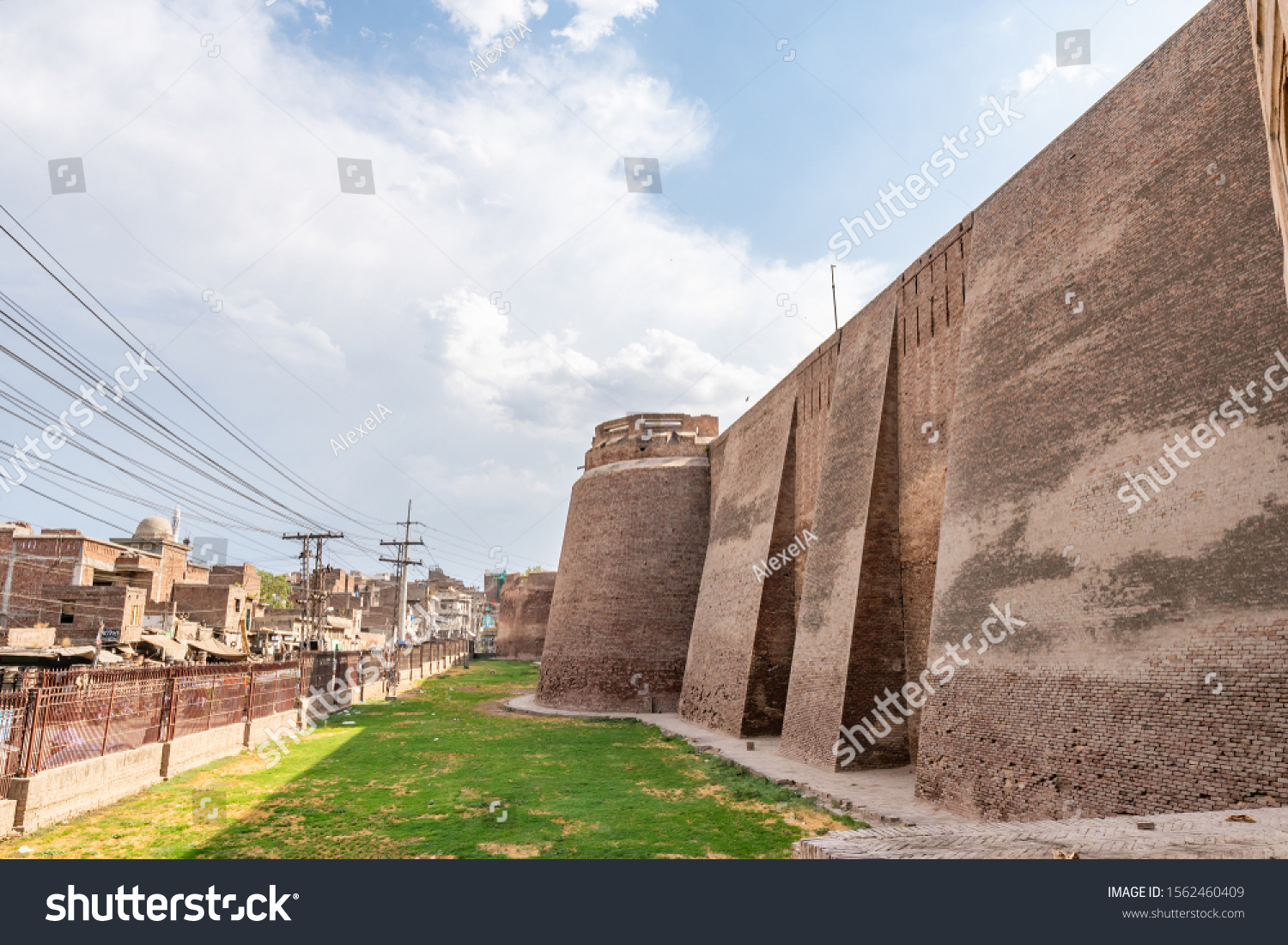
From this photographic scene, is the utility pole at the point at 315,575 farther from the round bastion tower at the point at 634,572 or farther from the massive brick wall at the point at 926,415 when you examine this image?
the massive brick wall at the point at 926,415

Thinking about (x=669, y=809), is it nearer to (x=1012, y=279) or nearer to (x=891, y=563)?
(x=891, y=563)

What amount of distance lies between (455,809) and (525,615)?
165ft

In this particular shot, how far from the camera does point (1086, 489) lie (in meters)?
8.75

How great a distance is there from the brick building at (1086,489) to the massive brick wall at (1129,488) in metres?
0.02

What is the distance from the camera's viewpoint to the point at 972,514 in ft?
34.5

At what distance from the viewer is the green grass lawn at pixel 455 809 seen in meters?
8.09

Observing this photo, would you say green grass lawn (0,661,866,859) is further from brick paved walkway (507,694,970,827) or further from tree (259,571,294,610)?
tree (259,571,294,610)

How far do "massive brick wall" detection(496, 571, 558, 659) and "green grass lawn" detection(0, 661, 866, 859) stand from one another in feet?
131

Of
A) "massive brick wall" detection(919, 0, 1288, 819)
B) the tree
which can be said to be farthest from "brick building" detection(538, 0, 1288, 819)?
the tree

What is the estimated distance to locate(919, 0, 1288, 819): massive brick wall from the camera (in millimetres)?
6922

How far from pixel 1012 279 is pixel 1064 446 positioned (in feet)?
10.2

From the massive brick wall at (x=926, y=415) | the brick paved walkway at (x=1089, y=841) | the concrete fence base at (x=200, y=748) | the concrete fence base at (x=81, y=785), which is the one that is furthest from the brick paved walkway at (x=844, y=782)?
the concrete fence base at (x=81, y=785)

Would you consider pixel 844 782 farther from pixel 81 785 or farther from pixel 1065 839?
pixel 81 785

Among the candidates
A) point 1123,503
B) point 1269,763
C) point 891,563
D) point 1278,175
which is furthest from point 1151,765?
point 891,563
